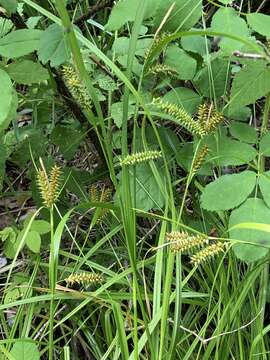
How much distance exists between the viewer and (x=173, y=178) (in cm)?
168

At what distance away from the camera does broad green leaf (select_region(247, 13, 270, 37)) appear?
45.3 inches

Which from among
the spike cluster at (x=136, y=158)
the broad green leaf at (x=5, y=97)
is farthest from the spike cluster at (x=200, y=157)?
the broad green leaf at (x=5, y=97)

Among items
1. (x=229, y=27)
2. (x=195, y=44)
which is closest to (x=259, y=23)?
(x=229, y=27)

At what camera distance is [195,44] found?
1408 millimetres

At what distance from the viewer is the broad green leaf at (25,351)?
124cm

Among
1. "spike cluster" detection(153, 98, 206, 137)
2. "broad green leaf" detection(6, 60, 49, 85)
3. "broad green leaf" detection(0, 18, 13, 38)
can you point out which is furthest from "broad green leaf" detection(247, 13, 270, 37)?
"broad green leaf" detection(0, 18, 13, 38)

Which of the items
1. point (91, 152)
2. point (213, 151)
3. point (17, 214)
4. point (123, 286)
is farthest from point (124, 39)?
point (17, 214)

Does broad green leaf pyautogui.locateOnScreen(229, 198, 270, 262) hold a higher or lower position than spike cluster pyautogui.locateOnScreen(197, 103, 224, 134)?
lower

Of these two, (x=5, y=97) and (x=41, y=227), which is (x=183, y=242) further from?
(x=41, y=227)

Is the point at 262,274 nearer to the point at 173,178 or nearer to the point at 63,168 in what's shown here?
the point at 173,178

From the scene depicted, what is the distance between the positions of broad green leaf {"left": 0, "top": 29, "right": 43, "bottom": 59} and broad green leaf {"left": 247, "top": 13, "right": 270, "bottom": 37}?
0.46 m

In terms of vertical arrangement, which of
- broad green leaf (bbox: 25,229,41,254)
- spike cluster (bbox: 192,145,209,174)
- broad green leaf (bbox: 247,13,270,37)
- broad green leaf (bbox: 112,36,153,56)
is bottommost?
broad green leaf (bbox: 25,229,41,254)

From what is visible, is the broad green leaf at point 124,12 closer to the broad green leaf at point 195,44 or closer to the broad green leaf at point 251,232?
the broad green leaf at point 195,44

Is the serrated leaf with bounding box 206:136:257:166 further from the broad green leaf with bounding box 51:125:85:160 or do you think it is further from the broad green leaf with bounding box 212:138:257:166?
the broad green leaf with bounding box 51:125:85:160
